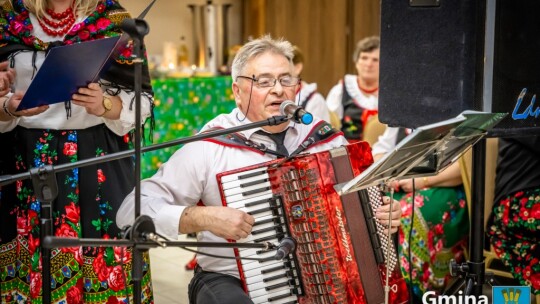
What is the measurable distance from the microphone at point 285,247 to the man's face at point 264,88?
50 centimetres

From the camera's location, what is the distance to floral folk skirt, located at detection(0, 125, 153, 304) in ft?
6.99

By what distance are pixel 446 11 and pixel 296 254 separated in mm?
847

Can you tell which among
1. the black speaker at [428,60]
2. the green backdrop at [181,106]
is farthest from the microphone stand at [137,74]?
the green backdrop at [181,106]

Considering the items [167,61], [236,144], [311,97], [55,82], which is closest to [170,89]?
[167,61]

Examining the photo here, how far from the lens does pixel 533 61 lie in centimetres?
229

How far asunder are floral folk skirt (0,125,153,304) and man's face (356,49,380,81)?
306 cm

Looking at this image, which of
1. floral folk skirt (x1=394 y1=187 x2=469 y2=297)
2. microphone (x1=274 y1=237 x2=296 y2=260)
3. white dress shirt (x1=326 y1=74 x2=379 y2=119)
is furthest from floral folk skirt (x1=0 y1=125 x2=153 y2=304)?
white dress shirt (x1=326 y1=74 x2=379 y2=119)

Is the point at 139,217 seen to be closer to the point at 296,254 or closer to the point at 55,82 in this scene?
the point at 55,82

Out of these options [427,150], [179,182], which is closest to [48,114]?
[179,182]

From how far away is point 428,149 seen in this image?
188 centimetres

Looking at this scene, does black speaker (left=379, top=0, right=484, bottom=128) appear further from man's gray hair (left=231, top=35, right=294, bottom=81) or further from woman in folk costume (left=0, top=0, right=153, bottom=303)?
woman in folk costume (left=0, top=0, right=153, bottom=303)

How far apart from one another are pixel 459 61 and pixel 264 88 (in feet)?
2.03

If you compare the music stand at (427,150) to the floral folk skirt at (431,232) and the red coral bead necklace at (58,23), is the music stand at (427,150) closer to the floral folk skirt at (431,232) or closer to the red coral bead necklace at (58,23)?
the red coral bead necklace at (58,23)

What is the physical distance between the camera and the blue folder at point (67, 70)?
179 centimetres
